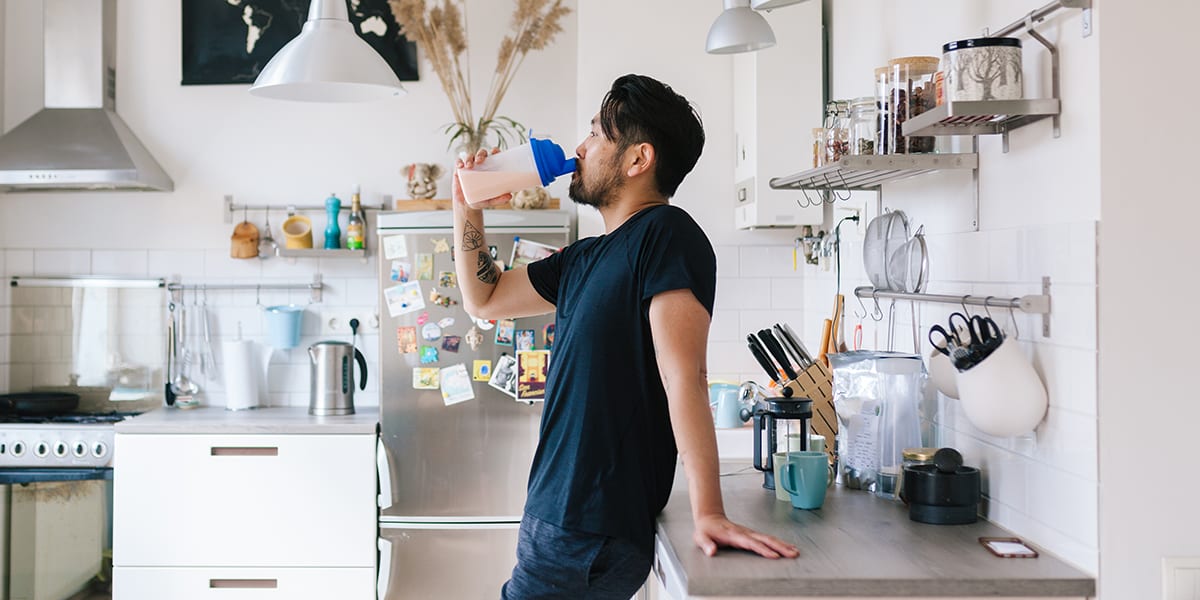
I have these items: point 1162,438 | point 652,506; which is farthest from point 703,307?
point 1162,438

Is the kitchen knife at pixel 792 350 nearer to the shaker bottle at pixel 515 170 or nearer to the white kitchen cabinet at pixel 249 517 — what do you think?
the shaker bottle at pixel 515 170

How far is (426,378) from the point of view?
3629 millimetres

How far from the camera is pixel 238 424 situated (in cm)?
360

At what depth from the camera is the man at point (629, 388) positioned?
1.69m

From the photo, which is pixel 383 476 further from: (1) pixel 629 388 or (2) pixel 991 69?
(2) pixel 991 69

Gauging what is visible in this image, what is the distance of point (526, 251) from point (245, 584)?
1543mm

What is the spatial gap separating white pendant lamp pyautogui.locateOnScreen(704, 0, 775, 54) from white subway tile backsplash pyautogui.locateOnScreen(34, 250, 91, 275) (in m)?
2.91

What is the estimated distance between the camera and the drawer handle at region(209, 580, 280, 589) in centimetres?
357

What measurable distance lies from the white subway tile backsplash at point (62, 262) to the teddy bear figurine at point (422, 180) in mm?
1425

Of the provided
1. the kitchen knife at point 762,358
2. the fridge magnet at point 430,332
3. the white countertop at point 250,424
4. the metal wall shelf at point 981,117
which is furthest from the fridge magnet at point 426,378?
the metal wall shelf at point 981,117

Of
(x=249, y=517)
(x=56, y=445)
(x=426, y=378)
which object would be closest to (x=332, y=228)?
(x=426, y=378)

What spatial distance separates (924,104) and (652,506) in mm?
1020

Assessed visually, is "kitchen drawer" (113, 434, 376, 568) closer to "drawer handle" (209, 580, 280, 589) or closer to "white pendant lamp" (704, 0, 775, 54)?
"drawer handle" (209, 580, 280, 589)

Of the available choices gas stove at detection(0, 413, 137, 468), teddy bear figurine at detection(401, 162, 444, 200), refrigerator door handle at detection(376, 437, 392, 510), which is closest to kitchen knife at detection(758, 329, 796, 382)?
refrigerator door handle at detection(376, 437, 392, 510)
